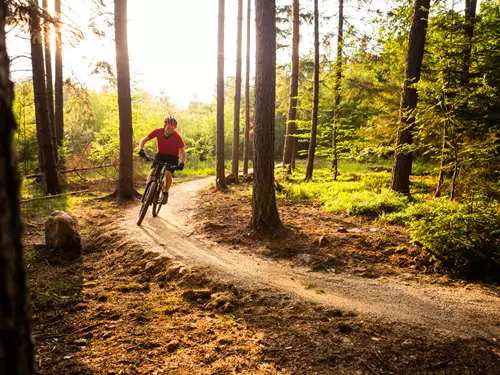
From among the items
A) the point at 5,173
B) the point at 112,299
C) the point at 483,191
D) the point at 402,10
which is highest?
the point at 402,10

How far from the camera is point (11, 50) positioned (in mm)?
8844

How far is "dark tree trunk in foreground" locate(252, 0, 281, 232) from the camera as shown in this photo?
7094mm

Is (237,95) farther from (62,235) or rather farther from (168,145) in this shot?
Result: (62,235)

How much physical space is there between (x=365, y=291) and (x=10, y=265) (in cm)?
478

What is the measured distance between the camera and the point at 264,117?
742 cm

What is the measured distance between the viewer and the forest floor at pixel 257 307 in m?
3.11

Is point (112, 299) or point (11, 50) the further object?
point (11, 50)

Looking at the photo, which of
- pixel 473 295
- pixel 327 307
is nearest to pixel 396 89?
pixel 473 295

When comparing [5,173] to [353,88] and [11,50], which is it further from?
[353,88]

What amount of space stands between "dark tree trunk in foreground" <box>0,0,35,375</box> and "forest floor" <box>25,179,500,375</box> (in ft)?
7.49

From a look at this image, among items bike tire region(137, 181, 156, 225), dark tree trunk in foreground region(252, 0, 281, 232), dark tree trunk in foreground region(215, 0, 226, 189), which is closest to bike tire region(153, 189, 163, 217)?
bike tire region(137, 181, 156, 225)

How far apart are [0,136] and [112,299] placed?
400cm

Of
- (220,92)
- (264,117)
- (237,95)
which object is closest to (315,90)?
(237,95)

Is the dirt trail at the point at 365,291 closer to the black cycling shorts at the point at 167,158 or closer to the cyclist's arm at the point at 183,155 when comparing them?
the cyclist's arm at the point at 183,155
